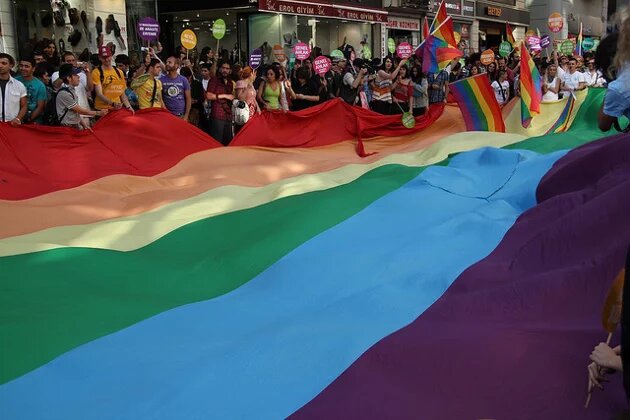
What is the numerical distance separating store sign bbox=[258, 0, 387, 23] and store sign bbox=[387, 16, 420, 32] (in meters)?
0.97

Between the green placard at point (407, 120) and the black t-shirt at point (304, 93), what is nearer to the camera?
the green placard at point (407, 120)

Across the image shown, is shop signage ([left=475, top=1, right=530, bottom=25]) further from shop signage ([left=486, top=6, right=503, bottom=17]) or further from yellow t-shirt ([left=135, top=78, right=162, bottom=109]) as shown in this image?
yellow t-shirt ([left=135, top=78, right=162, bottom=109])

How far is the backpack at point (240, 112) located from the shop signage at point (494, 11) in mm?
22759

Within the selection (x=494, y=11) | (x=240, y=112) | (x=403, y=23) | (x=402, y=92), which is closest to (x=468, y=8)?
(x=494, y=11)

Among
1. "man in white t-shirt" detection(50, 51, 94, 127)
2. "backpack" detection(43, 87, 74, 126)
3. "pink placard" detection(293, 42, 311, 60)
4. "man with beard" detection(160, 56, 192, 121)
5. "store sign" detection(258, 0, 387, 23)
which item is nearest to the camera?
"backpack" detection(43, 87, 74, 126)

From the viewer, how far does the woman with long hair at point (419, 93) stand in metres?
10.3

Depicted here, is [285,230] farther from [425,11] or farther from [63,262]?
[425,11]

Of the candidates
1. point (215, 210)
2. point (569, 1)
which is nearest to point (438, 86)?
point (215, 210)

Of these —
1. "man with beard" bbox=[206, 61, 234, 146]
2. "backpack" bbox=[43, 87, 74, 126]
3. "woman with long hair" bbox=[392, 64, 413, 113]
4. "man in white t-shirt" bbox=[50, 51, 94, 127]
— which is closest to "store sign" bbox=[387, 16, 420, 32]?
"woman with long hair" bbox=[392, 64, 413, 113]

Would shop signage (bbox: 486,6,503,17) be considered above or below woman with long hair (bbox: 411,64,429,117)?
above

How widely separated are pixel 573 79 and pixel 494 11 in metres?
19.2

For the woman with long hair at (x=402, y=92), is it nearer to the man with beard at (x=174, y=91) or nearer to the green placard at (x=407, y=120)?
the green placard at (x=407, y=120)

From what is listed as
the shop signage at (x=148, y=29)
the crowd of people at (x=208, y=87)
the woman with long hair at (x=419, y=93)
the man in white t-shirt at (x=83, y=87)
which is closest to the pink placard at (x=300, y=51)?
the crowd of people at (x=208, y=87)

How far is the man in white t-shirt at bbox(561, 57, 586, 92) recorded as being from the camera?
10.5 m
